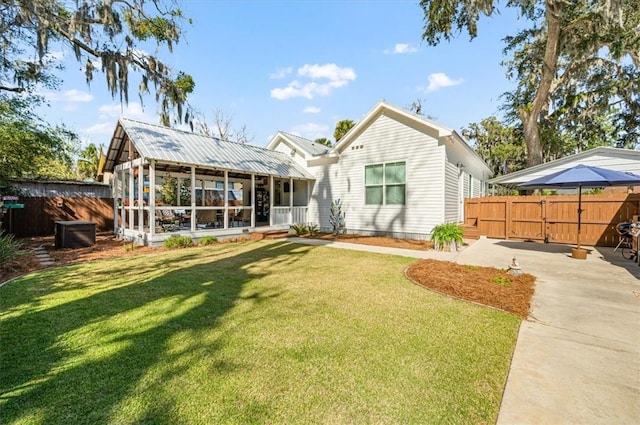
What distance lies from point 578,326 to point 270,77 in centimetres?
2013

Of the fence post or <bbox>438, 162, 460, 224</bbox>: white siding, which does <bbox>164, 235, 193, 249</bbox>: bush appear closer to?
<bbox>438, 162, 460, 224</bbox>: white siding

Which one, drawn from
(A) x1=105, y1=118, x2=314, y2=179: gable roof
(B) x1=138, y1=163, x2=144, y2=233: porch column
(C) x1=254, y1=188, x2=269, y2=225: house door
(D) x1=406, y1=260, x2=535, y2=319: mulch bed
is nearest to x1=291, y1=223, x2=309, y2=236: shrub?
(A) x1=105, y1=118, x2=314, y2=179: gable roof

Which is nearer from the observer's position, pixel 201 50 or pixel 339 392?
pixel 339 392

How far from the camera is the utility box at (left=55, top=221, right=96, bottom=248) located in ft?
30.1

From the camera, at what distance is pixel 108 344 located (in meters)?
3.08

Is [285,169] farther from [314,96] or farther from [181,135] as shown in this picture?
[314,96]

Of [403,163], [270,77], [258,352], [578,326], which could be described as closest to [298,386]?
[258,352]

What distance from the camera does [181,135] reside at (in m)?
11.6

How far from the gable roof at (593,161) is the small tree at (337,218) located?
697 centimetres

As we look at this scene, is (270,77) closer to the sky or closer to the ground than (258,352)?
closer to the sky

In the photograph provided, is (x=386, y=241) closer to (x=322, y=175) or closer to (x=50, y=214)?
(x=322, y=175)

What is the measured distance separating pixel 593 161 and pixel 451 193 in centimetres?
574

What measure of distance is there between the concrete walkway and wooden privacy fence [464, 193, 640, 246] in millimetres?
4514

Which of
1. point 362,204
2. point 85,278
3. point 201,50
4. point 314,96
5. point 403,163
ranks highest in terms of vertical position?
point 314,96
